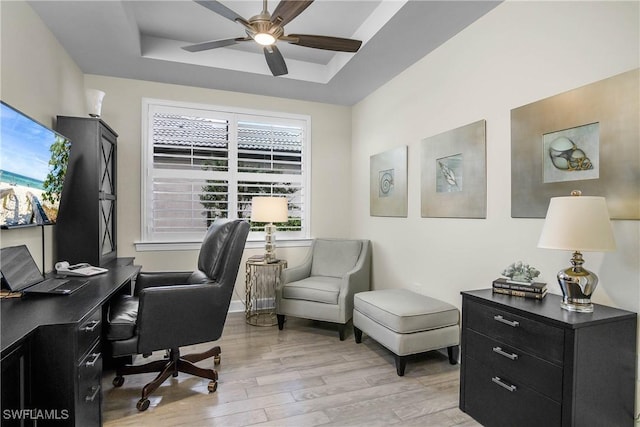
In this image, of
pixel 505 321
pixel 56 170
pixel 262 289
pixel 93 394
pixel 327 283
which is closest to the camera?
pixel 93 394

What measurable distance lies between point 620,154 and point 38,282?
128 inches

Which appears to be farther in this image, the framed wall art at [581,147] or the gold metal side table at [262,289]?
the gold metal side table at [262,289]

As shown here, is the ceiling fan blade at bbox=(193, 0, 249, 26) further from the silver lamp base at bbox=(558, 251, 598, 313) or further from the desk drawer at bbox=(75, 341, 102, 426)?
the silver lamp base at bbox=(558, 251, 598, 313)

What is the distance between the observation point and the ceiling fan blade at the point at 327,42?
2.28 m

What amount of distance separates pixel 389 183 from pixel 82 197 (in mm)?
2840

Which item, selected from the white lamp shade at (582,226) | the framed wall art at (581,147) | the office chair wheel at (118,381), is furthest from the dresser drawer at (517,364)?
the office chair wheel at (118,381)

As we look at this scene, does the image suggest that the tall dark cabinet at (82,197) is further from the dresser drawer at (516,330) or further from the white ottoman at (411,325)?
the dresser drawer at (516,330)

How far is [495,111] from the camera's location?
7.73ft

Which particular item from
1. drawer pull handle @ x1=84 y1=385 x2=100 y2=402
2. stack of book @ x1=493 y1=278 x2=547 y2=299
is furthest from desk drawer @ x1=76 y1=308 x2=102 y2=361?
stack of book @ x1=493 y1=278 x2=547 y2=299

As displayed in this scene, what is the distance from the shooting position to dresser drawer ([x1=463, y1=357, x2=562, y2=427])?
1.57 meters

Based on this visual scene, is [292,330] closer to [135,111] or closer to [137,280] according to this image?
[137,280]

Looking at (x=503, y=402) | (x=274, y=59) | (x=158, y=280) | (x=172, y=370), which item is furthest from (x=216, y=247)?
(x=503, y=402)

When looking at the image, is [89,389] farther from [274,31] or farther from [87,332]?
[274,31]

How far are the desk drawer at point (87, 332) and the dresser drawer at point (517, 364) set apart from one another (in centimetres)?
201
